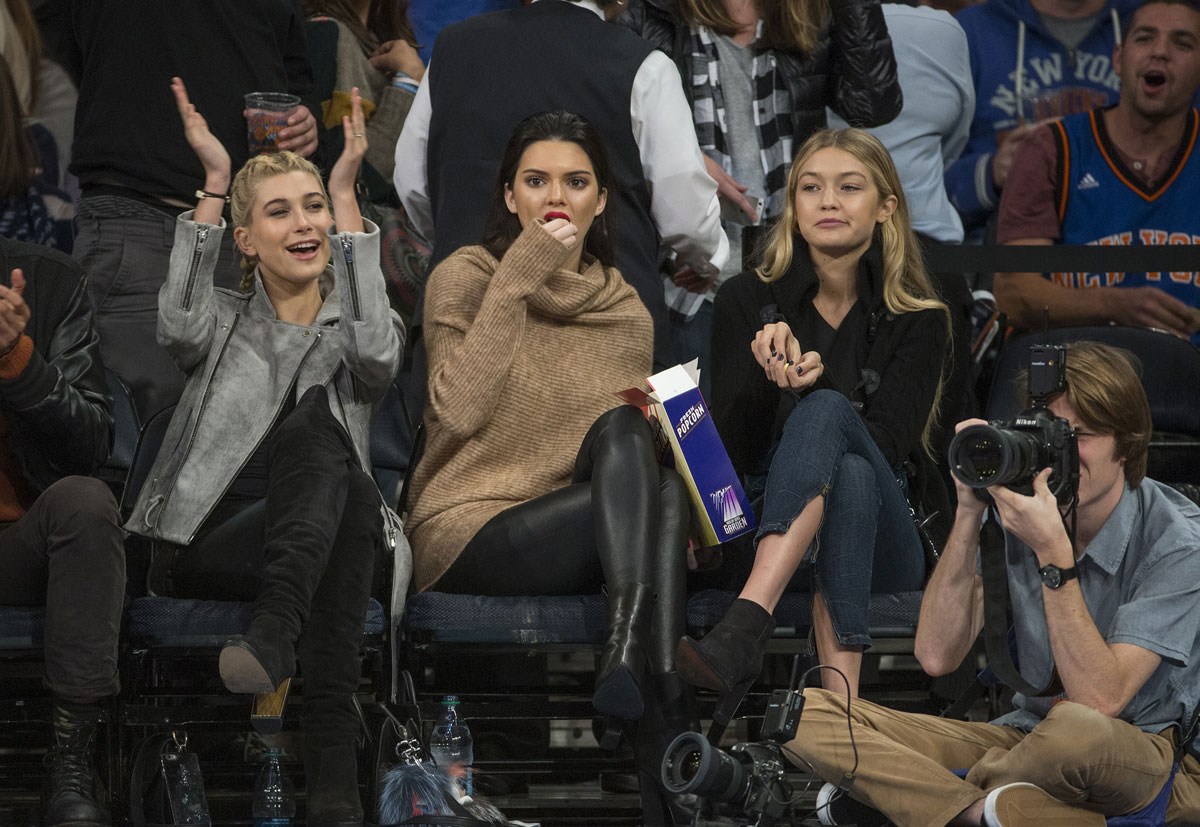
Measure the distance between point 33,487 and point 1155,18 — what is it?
129 inches

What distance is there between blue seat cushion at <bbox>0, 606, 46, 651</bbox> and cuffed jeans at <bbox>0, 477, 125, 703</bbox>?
3 centimetres

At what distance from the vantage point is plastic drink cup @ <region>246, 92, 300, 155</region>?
4094 mm

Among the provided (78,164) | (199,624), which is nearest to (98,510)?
(199,624)

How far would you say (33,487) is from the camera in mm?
3488

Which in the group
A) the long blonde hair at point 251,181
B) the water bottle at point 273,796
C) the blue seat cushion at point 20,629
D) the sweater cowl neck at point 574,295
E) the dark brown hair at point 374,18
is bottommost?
the water bottle at point 273,796

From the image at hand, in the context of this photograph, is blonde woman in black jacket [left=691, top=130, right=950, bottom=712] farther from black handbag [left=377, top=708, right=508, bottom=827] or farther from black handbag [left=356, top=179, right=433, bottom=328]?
black handbag [left=356, top=179, right=433, bottom=328]

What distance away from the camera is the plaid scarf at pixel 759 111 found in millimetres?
4363

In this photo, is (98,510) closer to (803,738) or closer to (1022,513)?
(803,738)

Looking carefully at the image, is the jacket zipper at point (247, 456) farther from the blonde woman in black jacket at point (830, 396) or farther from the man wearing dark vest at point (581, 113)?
the blonde woman in black jacket at point (830, 396)

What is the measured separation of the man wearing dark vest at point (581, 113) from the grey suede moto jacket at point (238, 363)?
48 cm

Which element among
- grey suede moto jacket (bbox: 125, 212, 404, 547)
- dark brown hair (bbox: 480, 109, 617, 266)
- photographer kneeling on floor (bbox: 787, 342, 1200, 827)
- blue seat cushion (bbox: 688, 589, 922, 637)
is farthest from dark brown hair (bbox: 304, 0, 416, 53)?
photographer kneeling on floor (bbox: 787, 342, 1200, 827)

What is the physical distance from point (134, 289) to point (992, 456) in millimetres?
2234

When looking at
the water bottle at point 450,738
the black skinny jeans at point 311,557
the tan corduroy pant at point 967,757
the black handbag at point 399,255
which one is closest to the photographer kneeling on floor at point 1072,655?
the tan corduroy pant at point 967,757

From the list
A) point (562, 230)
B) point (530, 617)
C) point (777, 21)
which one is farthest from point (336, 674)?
point (777, 21)
